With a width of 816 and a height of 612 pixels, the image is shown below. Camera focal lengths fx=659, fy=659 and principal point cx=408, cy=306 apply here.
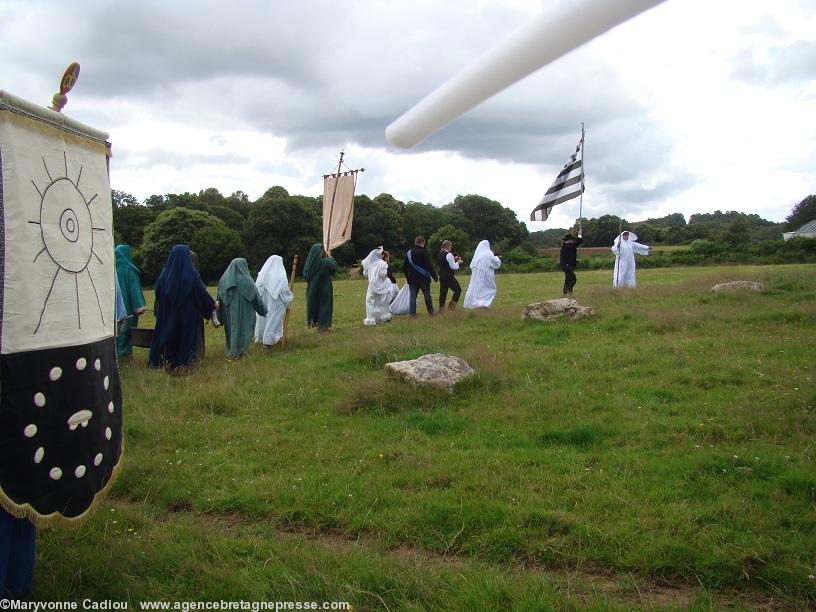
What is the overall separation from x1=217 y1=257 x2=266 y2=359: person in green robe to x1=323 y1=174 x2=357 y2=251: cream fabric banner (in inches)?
80.8

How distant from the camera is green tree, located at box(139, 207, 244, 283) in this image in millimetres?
47188

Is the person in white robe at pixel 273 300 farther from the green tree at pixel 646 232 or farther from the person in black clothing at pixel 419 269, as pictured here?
the green tree at pixel 646 232

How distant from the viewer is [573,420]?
21.0ft

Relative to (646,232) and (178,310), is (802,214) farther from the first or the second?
(178,310)

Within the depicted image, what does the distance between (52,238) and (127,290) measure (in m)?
8.04

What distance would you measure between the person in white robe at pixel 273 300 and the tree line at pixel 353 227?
32526 mm

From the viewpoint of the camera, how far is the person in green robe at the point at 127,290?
10672mm

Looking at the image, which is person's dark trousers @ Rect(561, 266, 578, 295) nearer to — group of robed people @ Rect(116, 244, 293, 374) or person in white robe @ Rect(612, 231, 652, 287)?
person in white robe @ Rect(612, 231, 652, 287)

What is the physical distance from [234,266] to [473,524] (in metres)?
8.30

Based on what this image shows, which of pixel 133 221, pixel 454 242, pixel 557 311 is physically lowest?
pixel 557 311

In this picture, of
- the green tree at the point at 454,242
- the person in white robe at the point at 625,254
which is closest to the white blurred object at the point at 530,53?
the person in white robe at the point at 625,254

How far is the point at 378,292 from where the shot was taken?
16.3 m

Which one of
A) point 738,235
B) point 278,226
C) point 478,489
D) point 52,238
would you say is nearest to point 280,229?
point 278,226

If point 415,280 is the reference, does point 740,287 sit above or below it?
below
